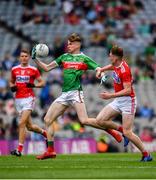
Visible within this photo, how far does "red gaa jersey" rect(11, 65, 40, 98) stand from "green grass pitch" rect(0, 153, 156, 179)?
7.38 feet

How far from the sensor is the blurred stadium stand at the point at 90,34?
32.9 metres

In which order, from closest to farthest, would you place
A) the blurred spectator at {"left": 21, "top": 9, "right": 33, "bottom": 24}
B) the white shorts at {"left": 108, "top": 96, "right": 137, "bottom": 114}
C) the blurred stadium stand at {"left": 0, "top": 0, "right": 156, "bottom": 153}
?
the white shorts at {"left": 108, "top": 96, "right": 137, "bottom": 114}
the blurred stadium stand at {"left": 0, "top": 0, "right": 156, "bottom": 153}
the blurred spectator at {"left": 21, "top": 9, "right": 33, "bottom": 24}

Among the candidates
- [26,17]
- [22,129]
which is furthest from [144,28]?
[22,129]

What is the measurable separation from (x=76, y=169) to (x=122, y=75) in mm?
2396

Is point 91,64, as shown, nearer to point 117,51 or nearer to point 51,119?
point 117,51

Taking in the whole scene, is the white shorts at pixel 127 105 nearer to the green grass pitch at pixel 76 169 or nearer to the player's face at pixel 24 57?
the green grass pitch at pixel 76 169

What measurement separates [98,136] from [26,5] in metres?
11.2

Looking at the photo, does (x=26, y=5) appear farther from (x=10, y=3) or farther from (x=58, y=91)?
(x=58, y=91)

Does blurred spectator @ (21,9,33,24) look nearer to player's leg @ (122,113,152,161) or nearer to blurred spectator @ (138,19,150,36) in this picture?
blurred spectator @ (138,19,150,36)

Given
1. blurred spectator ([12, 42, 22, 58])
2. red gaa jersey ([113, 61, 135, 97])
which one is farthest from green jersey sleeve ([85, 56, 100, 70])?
blurred spectator ([12, 42, 22, 58])

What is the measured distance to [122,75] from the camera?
18.6m

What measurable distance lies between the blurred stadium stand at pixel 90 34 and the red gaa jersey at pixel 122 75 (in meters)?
Answer: 12.4

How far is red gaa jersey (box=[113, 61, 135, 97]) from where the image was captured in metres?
18.5

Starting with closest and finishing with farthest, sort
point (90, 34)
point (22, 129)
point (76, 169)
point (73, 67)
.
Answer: point (76, 169)
point (73, 67)
point (22, 129)
point (90, 34)
